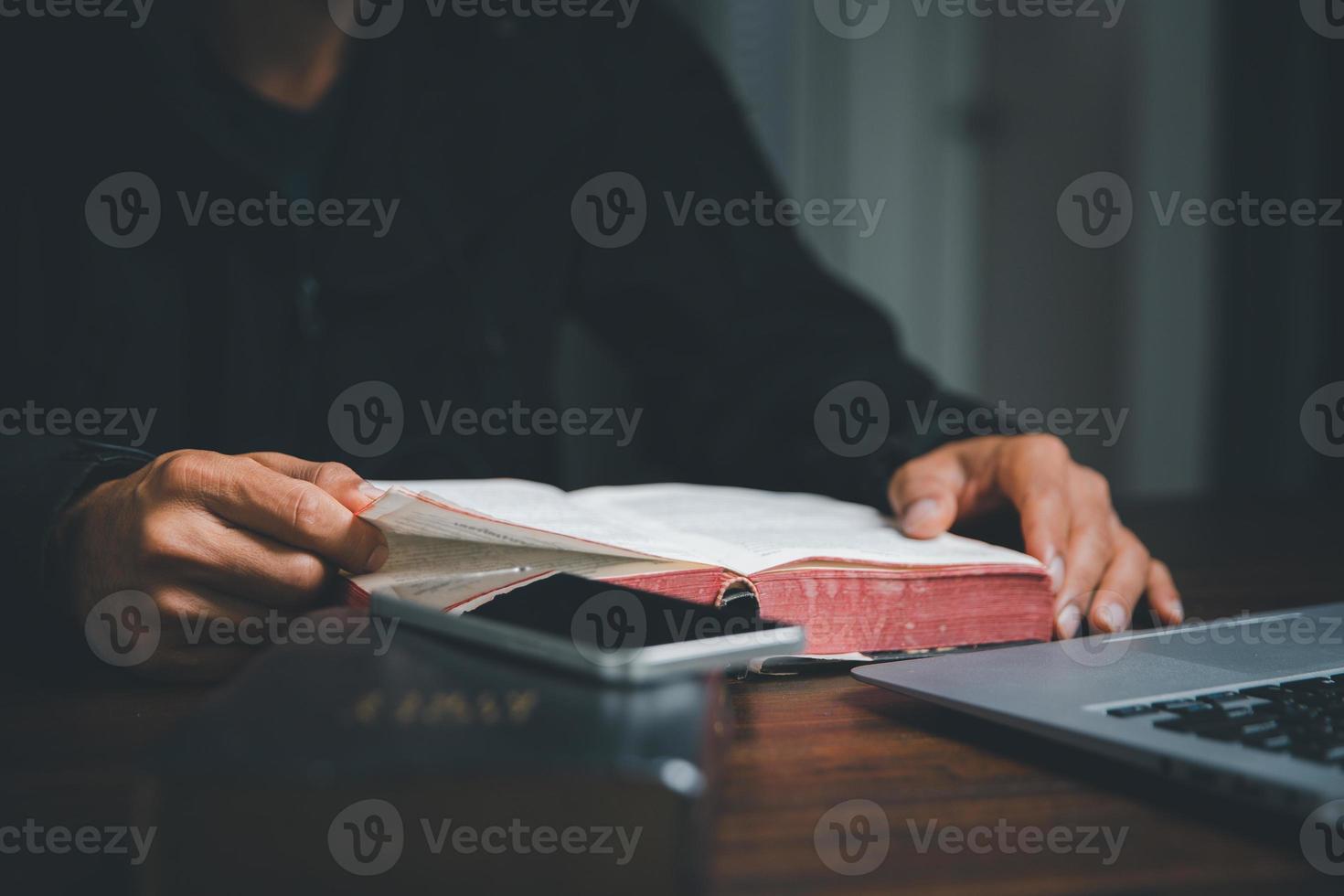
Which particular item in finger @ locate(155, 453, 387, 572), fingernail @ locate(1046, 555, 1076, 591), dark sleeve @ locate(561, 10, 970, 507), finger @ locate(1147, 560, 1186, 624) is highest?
dark sleeve @ locate(561, 10, 970, 507)

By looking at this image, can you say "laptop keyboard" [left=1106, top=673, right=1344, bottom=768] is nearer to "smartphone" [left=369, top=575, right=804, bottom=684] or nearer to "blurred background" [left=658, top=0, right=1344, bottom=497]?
"smartphone" [left=369, top=575, right=804, bottom=684]

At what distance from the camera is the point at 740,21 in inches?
73.9

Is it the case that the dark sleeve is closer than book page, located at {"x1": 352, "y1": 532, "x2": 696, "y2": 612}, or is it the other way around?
book page, located at {"x1": 352, "y1": 532, "x2": 696, "y2": 612}

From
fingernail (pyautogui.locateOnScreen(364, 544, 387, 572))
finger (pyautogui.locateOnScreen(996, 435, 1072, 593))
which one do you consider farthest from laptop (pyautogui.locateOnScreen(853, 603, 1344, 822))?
fingernail (pyautogui.locateOnScreen(364, 544, 387, 572))

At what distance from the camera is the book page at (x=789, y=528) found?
500 mm

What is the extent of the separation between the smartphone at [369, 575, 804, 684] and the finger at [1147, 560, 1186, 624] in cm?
38

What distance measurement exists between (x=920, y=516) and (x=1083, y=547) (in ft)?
0.38

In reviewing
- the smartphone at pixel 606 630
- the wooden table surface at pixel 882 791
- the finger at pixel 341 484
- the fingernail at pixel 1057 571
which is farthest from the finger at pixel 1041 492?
the finger at pixel 341 484

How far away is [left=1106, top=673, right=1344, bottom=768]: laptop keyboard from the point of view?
31 cm

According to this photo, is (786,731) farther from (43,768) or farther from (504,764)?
(43,768)

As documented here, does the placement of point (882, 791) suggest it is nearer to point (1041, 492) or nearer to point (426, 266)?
point (1041, 492)

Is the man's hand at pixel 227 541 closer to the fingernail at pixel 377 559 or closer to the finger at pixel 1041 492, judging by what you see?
the fingernail at pixel 377 559

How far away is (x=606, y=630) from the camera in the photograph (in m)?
0.38

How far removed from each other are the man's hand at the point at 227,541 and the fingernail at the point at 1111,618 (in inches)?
16.9
